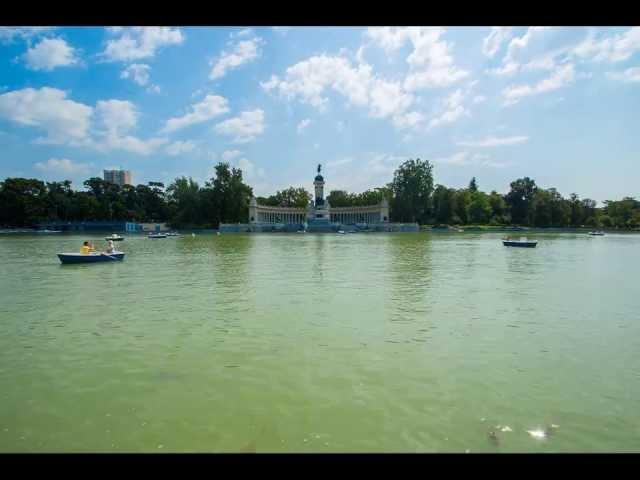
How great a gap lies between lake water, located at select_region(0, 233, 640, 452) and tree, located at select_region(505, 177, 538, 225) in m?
114

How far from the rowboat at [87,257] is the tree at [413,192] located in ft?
300

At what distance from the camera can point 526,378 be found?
286 inches

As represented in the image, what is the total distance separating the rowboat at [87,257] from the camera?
26.2m

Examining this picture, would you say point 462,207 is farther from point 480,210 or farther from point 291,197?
point 291,197

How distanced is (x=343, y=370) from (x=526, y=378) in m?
3.17

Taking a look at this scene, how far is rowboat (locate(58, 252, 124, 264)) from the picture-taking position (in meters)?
26.2

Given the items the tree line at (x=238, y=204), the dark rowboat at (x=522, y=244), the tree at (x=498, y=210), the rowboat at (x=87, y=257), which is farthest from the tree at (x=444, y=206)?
the rowboat at (x=87, y=257)

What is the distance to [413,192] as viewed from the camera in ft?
364

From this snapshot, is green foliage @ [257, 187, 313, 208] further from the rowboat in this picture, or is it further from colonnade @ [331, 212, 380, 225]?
the rowboat

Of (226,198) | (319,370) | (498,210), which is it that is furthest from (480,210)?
(319,370)
